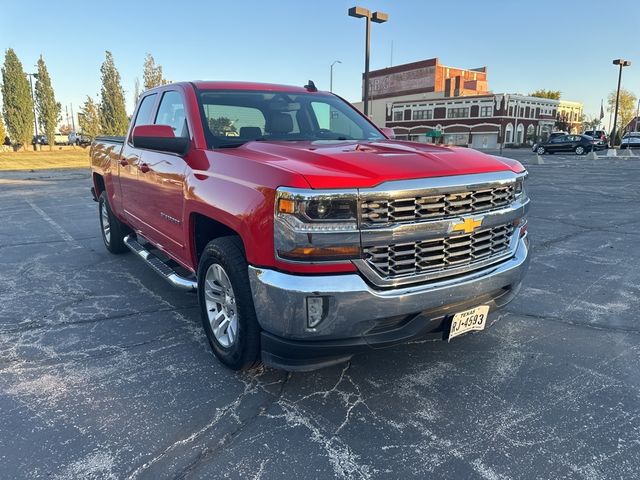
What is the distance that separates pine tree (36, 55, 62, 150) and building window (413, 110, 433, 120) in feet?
150

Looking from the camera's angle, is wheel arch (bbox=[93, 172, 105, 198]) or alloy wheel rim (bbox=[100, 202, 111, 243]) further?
wheel arch (bbox=[93, 172, 105, 198])

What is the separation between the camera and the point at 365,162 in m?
2.81

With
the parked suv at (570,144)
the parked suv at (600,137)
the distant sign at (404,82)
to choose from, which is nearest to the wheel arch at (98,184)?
the parked suv at (570,144)

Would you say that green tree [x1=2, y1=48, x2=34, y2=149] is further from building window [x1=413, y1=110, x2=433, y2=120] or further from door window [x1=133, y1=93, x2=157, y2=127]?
building window [x1=413, y1=110, x2=433, y2=120]

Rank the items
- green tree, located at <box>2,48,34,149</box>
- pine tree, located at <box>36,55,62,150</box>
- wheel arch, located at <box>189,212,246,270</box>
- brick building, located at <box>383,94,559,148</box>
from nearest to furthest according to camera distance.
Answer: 1. wheel arch, located at <box>189,212,246,270</box>
2. green tree, located at <box>2,48,34,149</box>
3. pine tree, located at <box>36,55,62,150</box>
4. brick building, located at <box>383,94,559,148</box>

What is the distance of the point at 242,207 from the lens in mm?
2859

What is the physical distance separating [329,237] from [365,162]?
555 millimetres

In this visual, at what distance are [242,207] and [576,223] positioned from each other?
7.76 meters

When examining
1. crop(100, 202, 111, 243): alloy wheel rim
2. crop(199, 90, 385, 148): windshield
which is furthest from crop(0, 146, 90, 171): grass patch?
crop(199, 90, 385, 148): windshield

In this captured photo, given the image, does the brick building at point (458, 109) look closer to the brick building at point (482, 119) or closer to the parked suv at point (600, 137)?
the brick building at point (482, 119)

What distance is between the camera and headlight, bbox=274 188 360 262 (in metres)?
2.53

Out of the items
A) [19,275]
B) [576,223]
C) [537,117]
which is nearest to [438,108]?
[537,117]

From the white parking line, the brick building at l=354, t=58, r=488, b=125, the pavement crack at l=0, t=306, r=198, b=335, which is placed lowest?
the pavement crack at l=0, t=306, r=198, b=335

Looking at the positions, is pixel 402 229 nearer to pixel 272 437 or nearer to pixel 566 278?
pixel 272 437
